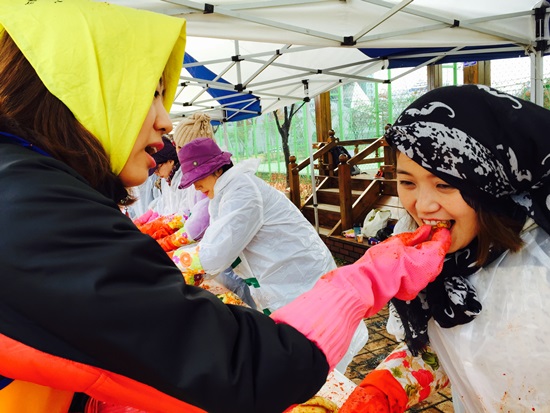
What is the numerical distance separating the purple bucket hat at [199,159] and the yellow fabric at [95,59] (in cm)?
181

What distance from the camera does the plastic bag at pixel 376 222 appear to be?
244 inches

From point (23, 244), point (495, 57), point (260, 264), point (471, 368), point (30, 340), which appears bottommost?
point (260, 264)

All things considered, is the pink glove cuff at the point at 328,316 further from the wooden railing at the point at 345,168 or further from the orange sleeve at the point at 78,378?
the wooden railing at the point at 345,168

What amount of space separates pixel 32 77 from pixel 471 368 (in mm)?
1396

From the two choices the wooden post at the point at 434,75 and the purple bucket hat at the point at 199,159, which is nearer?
the purple bucket hat at the point at 199,159

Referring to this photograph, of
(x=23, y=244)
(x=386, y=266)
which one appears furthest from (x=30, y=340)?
(x=386, y=266)

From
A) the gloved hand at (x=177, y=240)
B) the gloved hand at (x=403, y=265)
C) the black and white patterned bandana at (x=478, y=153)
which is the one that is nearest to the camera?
the gloved hand at (x=403, y=265)

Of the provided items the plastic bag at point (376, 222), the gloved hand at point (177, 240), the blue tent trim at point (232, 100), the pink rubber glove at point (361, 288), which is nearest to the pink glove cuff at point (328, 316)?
the pink rubber glove at point (361, 288)

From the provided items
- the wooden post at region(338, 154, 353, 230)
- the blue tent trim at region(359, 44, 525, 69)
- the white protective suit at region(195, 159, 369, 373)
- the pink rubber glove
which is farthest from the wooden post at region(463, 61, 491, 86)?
the pink rubber glove

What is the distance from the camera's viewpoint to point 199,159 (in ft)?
9.00

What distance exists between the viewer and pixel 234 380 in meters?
0.68

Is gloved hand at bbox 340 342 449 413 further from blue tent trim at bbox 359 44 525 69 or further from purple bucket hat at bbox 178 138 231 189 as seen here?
blue tent trim at bbox 359 44 525 69

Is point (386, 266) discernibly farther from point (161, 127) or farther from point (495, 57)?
point (495, 57)

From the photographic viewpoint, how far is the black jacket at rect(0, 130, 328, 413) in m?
0.61
